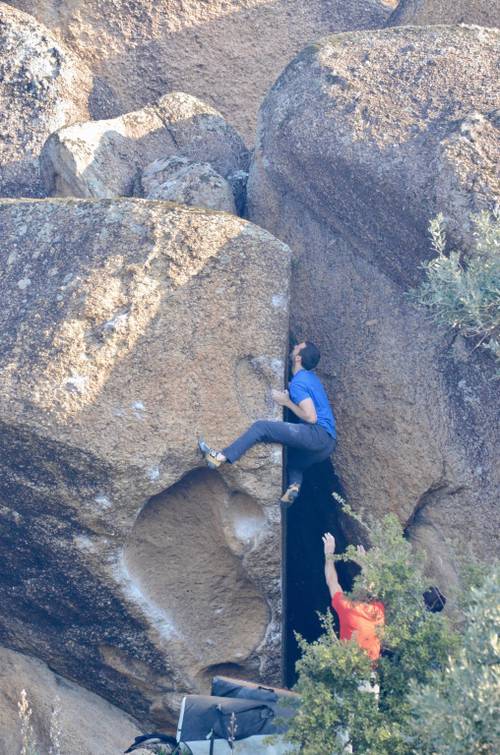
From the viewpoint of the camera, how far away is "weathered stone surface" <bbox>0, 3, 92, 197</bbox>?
1124 centimetres

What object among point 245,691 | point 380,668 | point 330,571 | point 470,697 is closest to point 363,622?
point 380,668

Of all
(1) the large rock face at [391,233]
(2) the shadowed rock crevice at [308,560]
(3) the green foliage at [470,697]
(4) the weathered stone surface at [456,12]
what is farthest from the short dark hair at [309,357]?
(4) the weathered stone surface at [456,12]

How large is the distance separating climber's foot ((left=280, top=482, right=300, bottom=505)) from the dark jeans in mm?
181

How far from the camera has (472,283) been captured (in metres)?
8.20

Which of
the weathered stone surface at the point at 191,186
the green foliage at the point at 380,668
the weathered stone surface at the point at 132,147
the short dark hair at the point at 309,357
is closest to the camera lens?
the green foliage at the point at 380,668

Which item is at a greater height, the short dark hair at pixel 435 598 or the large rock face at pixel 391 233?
the large rock face at pixel 391 233

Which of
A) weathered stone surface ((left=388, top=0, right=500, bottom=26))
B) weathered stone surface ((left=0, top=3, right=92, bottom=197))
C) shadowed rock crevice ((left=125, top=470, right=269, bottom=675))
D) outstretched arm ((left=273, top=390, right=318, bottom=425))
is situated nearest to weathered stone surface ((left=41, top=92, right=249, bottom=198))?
weathered stone surface ((left=0, top=3, right=92, bottom=197))

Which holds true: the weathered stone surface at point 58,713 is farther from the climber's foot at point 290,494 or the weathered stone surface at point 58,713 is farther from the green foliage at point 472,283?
the green foliage at point 472,283

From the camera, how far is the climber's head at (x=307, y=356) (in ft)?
29.6

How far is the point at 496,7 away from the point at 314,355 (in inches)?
183

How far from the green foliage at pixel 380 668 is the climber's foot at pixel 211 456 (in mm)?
1446

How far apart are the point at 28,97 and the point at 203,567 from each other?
17.7ft

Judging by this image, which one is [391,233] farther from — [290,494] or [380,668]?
[380,668]

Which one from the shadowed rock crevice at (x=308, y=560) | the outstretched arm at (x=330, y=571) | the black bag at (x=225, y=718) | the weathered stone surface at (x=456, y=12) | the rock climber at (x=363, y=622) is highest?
the weathered stone surface at (x=456, y=12)
